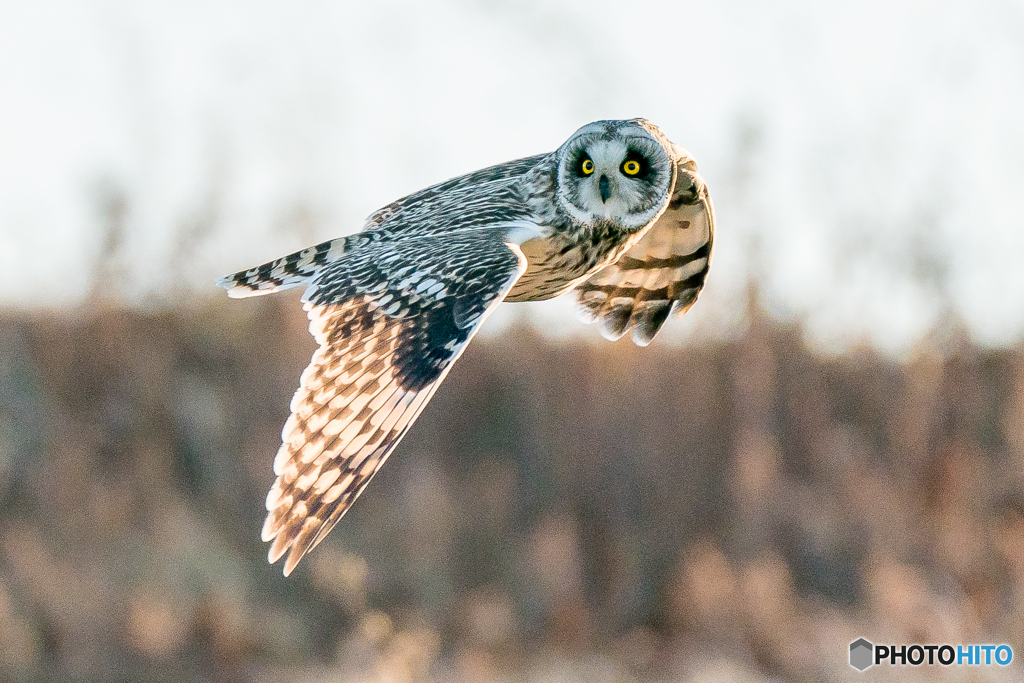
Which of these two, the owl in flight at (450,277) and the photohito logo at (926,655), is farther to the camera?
the photohito logo at (926,655)

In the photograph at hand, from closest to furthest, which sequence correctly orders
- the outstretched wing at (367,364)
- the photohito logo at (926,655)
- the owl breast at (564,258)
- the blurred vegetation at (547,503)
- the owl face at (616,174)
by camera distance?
the outstretched wing at (367,364) → the owl face at (616,174) → the owl breast at (564,258) → the photohito logo at (926,655) → the blurred vegetation at (547,503)

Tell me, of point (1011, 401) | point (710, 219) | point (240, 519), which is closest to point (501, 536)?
point (240, 519)

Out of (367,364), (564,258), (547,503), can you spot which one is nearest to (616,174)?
(564,258)

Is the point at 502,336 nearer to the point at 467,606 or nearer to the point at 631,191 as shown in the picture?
the point at 467,606

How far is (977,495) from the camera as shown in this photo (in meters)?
10.1

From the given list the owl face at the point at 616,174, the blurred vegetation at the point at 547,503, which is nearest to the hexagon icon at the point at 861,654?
the blurred vegetation at the point at 547,503

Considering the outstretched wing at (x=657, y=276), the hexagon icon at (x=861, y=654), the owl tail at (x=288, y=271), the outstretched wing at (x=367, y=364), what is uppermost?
the outstretched wing at (x=657, y=276)

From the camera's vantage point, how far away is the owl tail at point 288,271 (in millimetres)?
3182

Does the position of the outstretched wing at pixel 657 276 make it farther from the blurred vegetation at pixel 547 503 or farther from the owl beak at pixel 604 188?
the blurred vegetation at pixel 547 503

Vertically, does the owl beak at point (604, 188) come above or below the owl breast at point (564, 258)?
above

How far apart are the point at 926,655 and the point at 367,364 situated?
702 cm

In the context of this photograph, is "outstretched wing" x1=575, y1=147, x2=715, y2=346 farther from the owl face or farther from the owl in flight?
the owl face

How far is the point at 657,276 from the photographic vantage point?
3.72 metres

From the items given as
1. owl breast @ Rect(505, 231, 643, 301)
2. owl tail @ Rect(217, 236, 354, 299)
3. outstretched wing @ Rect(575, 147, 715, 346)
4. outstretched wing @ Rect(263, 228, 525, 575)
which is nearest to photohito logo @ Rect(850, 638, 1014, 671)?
outstretched wing @ Rect(575, 147, 715, 346)
